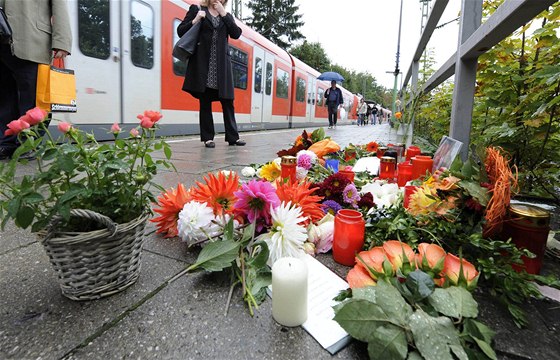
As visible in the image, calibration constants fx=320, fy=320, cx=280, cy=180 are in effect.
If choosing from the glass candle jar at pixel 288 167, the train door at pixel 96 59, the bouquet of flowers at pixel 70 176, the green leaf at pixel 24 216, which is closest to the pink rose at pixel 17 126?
the bouquet of flowers at pixel 70 176

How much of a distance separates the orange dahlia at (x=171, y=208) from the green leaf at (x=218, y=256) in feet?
1.18

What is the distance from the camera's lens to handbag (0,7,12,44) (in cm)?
248

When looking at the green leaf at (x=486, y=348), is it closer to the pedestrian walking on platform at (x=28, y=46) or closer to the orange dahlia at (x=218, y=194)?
the orange dahlia at (x=218, y=194)

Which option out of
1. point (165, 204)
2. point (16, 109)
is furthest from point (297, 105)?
point (165, 204)

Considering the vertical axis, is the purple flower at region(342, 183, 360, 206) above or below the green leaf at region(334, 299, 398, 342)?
above

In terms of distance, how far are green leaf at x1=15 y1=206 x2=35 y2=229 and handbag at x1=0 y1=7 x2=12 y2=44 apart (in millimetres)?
2646

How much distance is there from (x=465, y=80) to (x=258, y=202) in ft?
4.61

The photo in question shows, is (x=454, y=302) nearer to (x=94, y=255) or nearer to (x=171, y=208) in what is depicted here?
(x=94, y=255)

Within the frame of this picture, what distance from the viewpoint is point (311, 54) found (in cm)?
3938

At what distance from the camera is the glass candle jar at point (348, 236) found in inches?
42.3

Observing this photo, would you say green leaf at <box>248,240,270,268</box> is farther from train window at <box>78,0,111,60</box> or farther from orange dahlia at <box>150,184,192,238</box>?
train window at <box>78,0,111,60</box>

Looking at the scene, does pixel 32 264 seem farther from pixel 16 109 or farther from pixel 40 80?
pixel 16 109

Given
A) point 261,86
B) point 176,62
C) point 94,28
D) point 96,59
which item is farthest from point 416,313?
point 261,86

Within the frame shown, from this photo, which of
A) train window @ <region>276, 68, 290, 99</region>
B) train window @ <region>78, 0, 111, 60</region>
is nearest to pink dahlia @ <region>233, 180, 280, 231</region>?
train window @ <region>78, 0, 111, 60</region>
